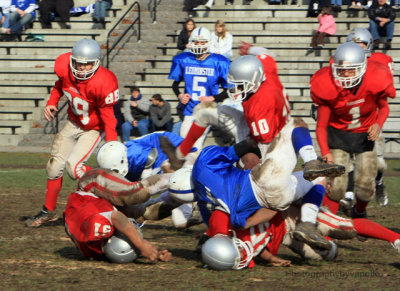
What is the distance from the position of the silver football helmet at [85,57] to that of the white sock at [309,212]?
2.80 metres

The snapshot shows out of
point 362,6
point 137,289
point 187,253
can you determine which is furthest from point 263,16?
point 137,289

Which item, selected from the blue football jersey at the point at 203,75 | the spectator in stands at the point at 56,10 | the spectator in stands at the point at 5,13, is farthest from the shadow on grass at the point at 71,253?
the spectator in stands at the point at 5,13

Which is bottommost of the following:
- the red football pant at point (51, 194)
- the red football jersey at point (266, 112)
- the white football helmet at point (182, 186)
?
the red football pant at point (51, 194)

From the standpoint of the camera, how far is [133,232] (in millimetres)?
5801

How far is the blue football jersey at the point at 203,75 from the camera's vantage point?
10383 millimetres

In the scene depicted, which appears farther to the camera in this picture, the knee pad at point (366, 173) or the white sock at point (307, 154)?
the knee pad at point (366, 173)

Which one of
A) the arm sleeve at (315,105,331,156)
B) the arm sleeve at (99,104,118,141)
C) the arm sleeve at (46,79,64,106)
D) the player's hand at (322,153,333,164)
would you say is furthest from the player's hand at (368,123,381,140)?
the arm sleeve at (46,79,64,106)

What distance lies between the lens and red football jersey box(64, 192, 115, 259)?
5.77 m

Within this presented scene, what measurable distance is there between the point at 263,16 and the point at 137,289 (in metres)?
14.1

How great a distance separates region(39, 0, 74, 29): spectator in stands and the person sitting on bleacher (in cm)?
24

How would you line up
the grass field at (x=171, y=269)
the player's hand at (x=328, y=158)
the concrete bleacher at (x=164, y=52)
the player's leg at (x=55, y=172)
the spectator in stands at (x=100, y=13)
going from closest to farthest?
the grass field at (x=171, y=269) → the player's hand at (x=328, y=158) → the player's leg at (x=55, y=172) → the concrete bleacher at (x=164, y=52) → the spectator in stands at (x=100, y=13)

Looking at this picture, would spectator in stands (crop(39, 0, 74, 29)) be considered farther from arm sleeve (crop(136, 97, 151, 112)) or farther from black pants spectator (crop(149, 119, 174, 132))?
black pants spectator (crop(149, 119, 174, 132))

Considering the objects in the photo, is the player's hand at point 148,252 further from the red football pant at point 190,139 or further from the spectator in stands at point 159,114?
the spectator in stands at point 159,114

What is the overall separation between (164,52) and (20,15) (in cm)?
387
